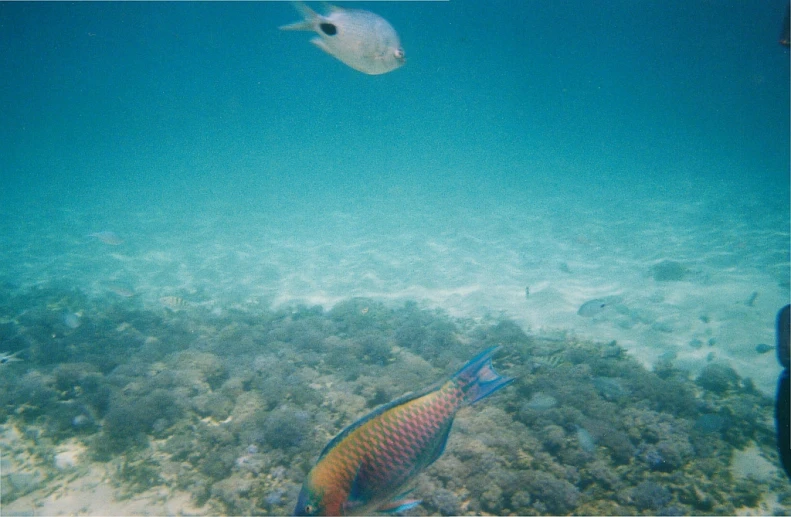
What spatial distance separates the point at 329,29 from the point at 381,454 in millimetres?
2837

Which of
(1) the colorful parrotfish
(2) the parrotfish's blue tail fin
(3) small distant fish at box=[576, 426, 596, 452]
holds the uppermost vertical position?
(2) the parrotfish's blue tail fin

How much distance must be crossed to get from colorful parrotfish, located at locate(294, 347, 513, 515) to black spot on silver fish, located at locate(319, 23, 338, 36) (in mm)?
2597

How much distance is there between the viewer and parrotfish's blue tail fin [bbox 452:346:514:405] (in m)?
1.68

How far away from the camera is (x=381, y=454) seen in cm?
158

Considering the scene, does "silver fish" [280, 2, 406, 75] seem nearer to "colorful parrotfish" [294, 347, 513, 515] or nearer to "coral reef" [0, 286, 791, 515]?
"colorful parrotfish" [294, 347, 513, 515]

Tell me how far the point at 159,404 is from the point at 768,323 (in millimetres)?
13351

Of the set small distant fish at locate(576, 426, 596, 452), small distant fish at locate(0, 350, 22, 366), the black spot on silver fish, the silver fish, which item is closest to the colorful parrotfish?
the silver fish

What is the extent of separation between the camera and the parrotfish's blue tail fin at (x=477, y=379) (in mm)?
1682

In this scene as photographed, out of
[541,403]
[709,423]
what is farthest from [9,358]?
[709,423]

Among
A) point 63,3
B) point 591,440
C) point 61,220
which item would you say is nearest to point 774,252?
point 591,440

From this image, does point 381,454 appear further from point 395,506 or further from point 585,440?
point 585,440

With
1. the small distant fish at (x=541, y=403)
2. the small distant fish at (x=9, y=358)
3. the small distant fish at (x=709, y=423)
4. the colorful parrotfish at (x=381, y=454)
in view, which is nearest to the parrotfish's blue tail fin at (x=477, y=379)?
the colorful parrotfish at (x=381, y=454)

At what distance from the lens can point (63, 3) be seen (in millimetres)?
41906

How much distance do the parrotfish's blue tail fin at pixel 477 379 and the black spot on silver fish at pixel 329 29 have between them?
2.52 metres
